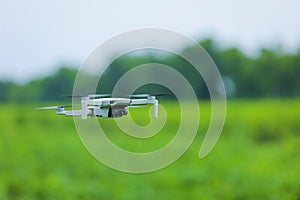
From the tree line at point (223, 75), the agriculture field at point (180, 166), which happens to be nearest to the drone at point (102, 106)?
the tree line at point (223, 75)

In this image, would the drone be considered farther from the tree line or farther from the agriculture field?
the agriculture field

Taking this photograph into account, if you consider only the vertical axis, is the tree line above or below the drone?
Result: above

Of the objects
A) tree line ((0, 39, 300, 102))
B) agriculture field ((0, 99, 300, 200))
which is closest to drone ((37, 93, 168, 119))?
tree line ((0, 39, 300, 102))

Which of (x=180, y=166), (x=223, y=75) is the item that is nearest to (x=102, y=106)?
(x=223, y=75)

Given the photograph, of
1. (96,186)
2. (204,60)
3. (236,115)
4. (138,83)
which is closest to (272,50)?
(236,115)

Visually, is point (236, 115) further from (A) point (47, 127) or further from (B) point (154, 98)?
(B) point (154, 98)

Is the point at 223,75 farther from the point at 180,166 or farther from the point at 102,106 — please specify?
the point at 102,106

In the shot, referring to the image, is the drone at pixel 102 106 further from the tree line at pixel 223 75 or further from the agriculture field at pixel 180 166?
the agriculture field at pixel 180 166
